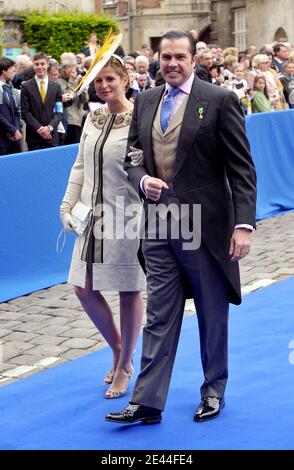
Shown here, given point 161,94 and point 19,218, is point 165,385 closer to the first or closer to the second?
point 161,94

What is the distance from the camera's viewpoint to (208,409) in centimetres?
567

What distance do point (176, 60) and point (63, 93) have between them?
8569 millimetres

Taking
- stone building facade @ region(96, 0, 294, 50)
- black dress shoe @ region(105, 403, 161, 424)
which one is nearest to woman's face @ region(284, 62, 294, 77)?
black dress shoe @ region(105, 403, 161, 424)

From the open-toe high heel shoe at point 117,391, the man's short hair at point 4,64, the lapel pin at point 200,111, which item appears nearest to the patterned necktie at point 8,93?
the man's short hair at point 4,64

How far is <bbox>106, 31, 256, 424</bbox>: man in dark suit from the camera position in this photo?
5.43m

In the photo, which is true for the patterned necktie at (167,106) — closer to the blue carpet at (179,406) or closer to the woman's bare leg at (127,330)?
the woman's bare leg at (127,330)

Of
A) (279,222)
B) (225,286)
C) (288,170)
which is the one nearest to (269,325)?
(225,286)

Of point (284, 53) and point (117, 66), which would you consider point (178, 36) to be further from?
point (284, 53)

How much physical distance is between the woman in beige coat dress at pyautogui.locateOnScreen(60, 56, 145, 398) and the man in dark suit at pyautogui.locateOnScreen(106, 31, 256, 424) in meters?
0.45

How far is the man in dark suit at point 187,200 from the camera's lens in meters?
5.43

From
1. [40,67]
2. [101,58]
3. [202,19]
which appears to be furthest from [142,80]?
[202,19]

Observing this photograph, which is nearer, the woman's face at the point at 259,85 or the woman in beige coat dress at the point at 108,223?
the woman in beige coat dress at the point at 108,223

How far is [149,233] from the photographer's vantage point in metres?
5.62

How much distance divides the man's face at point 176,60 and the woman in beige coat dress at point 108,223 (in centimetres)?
71
